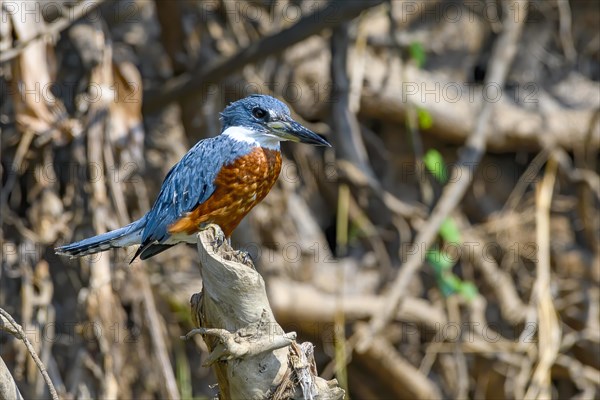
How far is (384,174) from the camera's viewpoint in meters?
5.42

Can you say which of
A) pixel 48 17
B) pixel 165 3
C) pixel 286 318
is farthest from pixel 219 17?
pixel 286 318

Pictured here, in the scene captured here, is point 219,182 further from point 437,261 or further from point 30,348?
point 437,261

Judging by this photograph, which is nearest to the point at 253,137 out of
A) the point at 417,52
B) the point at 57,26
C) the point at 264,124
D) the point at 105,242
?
the point at 264,124

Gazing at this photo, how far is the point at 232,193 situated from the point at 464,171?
1.98 metres

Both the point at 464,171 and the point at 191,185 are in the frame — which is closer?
the point at 191,185

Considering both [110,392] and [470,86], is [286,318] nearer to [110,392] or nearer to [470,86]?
[110,392]

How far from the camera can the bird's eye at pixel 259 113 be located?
131 inches

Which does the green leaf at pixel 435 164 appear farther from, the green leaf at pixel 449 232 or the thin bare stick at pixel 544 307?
the thin bare stick at pixel 544 307

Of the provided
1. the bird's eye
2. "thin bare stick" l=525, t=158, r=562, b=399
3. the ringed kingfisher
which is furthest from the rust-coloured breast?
"thin bare stick" l=525, t=158, r=562, b=399

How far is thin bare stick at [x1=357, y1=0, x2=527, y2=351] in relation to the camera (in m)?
4.75

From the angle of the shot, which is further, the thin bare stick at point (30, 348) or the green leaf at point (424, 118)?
the green leaf at point (424, 118)

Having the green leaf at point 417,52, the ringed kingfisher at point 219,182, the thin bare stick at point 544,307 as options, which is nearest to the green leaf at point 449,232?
the thin bare stick at point 544,307

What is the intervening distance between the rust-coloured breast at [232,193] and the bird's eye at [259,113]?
0.11m

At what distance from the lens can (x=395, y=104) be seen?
511 centimetres
